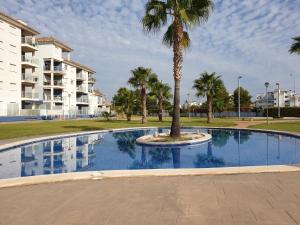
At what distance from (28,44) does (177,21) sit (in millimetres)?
39894

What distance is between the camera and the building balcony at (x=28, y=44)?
5219 cm

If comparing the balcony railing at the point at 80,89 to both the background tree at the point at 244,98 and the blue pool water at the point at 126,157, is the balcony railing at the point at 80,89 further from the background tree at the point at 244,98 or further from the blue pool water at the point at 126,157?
the blue pool water at the point at 126,157

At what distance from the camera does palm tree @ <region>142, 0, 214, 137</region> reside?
20000 millimetres

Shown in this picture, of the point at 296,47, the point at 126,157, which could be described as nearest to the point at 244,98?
the point at 296,47

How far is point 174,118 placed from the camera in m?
20.7

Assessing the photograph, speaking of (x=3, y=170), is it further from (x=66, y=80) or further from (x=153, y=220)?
(x=66, y=80)

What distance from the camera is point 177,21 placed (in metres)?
20.1

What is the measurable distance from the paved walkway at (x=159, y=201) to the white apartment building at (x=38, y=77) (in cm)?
4215

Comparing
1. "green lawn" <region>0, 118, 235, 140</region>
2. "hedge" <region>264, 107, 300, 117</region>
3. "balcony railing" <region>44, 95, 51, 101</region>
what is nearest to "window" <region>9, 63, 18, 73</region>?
"balcony railing" <region>44, 95, 51, 101</region>

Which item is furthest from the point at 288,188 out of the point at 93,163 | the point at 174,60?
the point at 174,60

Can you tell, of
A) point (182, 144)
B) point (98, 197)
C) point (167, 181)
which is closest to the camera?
point (98, 197)

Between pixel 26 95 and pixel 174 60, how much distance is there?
128 feet

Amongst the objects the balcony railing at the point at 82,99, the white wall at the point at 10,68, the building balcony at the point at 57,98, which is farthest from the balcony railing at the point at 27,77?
the balcony railing at the point at 82,99

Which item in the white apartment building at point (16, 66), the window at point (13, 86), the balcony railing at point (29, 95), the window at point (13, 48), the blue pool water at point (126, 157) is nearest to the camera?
the blue pool water at point (126, 157)
